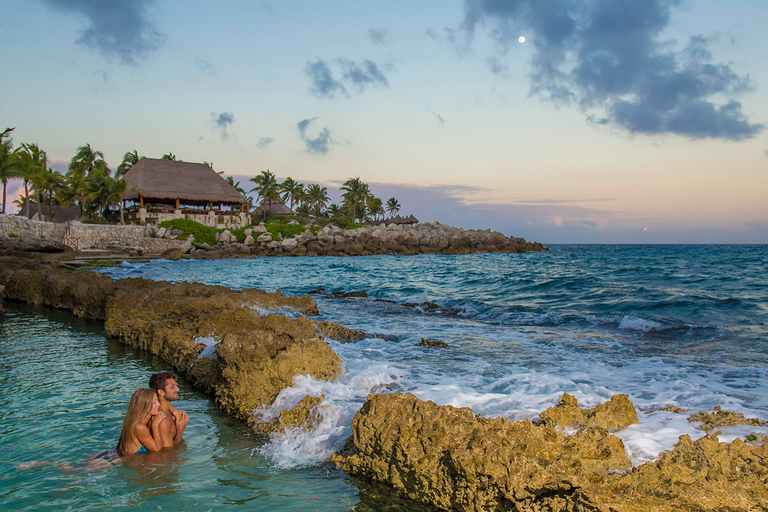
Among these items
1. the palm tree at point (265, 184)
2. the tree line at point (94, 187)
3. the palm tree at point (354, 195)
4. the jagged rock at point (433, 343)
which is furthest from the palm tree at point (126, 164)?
the jagged rock at point (433, 343)

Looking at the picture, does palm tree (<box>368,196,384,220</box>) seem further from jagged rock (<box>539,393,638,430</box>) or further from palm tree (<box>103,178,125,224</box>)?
jagged rock (<box>539,393,638,430</box>)

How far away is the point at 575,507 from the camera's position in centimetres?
296

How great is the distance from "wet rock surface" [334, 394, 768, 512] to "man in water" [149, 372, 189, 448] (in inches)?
68.7

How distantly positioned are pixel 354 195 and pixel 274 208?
20397mm

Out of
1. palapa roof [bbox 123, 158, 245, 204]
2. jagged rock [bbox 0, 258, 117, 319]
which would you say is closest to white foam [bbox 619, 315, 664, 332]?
jagged rock [bbox 0, 258, 117, 319]

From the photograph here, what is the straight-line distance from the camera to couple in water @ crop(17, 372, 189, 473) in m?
4.40

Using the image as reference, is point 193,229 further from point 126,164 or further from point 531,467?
point 531,467

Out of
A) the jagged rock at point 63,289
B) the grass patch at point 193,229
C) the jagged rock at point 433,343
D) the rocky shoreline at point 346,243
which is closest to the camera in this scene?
the jagged rock at point 433,343

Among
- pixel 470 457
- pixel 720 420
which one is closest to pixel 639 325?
pixel 720 420

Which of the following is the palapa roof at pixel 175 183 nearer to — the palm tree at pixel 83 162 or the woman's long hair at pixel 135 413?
the palm tree at pixel 83 162

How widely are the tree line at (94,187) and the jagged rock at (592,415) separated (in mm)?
46239

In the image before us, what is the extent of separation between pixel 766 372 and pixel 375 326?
750cm

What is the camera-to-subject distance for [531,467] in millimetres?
3350

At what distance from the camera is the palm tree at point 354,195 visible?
10256cm
